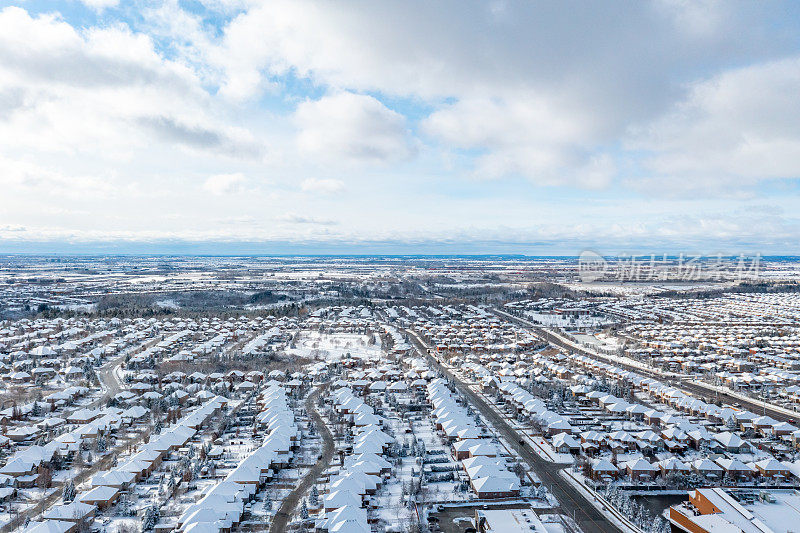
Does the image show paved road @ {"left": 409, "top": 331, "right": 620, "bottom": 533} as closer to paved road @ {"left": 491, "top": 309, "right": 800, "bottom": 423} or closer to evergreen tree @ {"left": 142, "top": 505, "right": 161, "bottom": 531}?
evergreen tree @ {"left": 142, "top": 505, "right": 161, "bottom": 531}

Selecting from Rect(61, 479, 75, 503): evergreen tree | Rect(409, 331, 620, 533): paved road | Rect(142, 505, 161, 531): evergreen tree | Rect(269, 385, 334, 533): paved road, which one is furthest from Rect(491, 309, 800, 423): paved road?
Rect(61, 479, 75, 503): evergreen tree

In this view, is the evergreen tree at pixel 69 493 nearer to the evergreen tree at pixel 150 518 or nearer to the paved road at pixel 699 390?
the evergreen tree at pixel 150 518

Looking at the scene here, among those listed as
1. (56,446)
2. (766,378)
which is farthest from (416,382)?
(766,378)

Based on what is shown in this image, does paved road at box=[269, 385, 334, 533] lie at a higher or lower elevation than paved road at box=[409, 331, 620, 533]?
lower

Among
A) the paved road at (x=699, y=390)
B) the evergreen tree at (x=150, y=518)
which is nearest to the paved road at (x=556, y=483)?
the evergreen tree at (x=150, y=518)

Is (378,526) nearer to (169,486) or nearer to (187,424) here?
(169,486)
